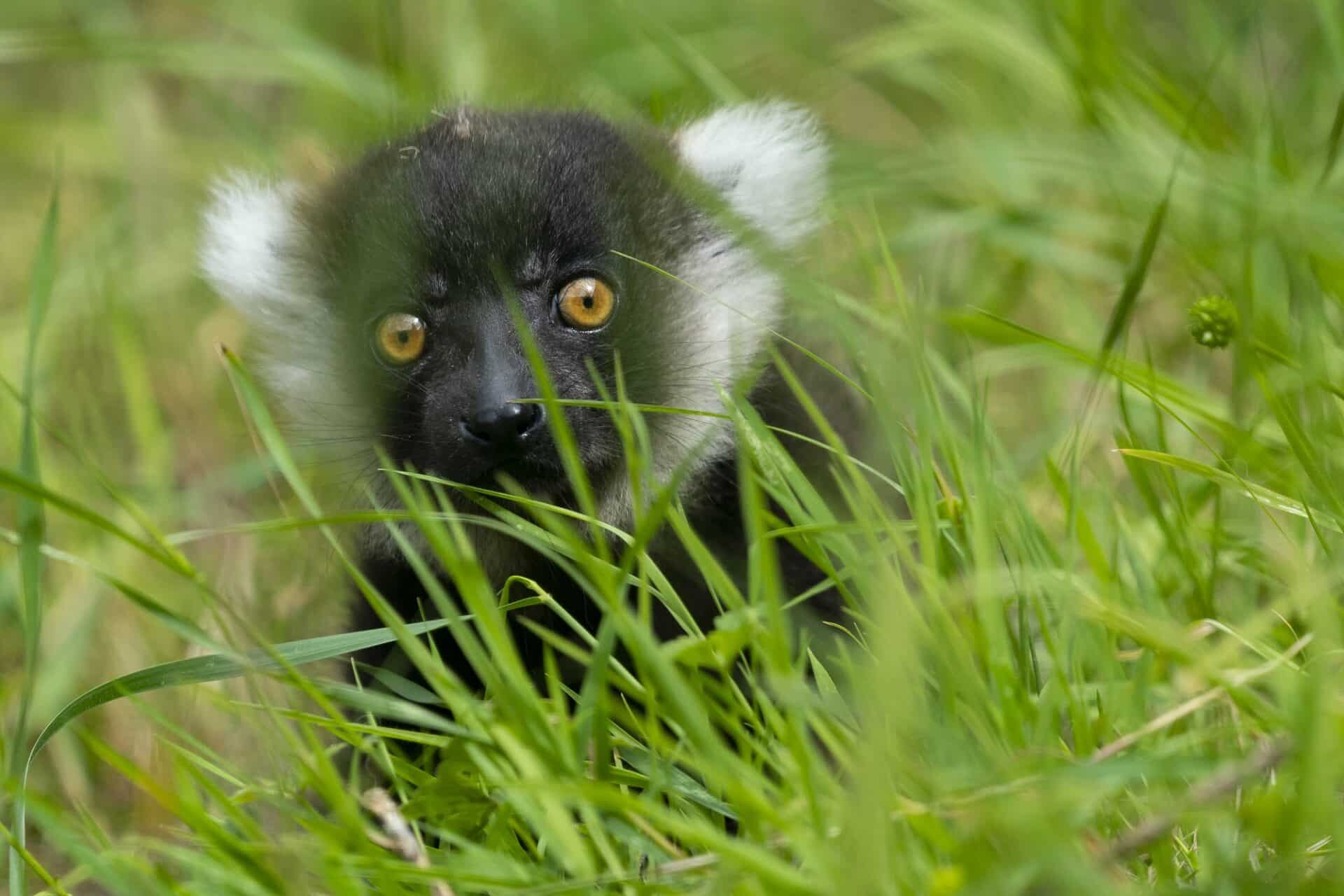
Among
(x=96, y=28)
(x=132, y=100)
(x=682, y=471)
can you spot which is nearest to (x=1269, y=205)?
(x=682, y=471)

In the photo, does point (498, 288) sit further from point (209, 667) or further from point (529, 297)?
point (209, 667)

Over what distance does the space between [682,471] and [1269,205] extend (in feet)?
6.23

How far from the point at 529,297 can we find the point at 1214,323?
1.71 m

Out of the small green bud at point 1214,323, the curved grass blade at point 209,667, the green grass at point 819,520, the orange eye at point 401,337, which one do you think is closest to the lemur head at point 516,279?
the orange eye at point 401,337

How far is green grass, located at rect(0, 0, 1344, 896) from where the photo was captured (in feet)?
6.10

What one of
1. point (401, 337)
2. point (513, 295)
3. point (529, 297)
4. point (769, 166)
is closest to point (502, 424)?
point (513, 295)

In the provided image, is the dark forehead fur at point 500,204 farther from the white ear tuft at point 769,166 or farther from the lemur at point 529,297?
the white ear tuft at point 769,166

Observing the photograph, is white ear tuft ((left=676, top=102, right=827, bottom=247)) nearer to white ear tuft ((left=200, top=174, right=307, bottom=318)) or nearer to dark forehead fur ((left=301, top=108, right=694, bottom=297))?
dark forehead fur ((left=301, top=108, right=694, bottom=297))

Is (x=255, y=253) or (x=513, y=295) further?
(x=255, y=253)

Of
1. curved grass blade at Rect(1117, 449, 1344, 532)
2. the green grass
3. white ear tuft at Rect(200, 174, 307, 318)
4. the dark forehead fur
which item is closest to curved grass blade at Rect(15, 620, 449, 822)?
the green grass

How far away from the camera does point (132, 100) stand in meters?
6.01

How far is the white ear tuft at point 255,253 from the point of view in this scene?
3848 mm

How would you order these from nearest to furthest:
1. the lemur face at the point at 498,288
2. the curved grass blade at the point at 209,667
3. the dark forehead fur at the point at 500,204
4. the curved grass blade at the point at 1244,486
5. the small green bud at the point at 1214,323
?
the curved grass blade at the point at 209,667, the curved grass blade at the point at 1244,486, the small green bud at the point at 1214,323, the lemur face at the point at 498,288, the dark forehead fur at the point at 500,204

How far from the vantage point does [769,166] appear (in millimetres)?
3709
